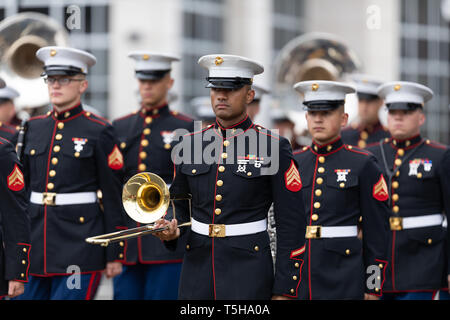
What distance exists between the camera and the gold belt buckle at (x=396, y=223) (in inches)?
274

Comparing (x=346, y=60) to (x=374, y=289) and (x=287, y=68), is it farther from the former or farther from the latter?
(x=374, y=289)

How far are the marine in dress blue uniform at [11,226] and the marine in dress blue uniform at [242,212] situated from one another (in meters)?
1.05

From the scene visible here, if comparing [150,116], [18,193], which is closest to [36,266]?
[18,193]

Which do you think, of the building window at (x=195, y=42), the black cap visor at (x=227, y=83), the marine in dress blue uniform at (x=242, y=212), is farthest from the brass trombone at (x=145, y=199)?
the building window at (x=195, y=42)

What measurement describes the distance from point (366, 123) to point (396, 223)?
68.6 inches

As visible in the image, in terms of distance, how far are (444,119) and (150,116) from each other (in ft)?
73.3

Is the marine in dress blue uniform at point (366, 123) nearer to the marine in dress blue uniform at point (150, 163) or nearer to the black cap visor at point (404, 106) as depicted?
the black cap visor at point (404, 106)

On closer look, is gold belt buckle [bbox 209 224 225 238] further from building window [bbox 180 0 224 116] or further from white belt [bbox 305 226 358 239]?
building window [bbox 180 0 224 116]

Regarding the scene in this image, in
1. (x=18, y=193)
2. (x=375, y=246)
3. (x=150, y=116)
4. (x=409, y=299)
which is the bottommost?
(x=409, y=299)

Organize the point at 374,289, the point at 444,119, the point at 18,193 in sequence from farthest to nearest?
the point at 444,119 → the point at 374,289 → the point at 18,193

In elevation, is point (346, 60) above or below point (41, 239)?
above

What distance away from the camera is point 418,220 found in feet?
22.6

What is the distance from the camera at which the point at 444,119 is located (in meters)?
28.1

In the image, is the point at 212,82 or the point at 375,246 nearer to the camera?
the point at 212,82
